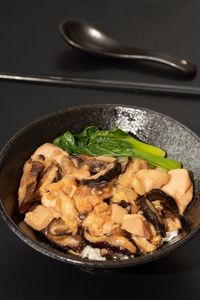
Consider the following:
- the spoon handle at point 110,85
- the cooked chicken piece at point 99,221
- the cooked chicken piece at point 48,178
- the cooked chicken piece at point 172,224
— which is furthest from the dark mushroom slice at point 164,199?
the spoon handle at point 110,85

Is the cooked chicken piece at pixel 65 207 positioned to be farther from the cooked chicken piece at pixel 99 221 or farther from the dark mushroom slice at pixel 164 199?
the dark mushroom slice at pixel 164 199

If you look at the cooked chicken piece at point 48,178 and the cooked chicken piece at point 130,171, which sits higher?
the cooked chicken piece at point 130,171

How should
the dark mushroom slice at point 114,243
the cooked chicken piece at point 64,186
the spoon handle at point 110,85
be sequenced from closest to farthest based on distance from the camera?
the dark mushroom slice at point 114,243 → the cooked chicken piece at point 64,186 → the spoon handle at point 110,85

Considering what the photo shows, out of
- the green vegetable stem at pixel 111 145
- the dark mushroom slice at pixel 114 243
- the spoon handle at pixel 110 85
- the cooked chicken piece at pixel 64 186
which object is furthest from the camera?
the spoon handle at pixel 110 85

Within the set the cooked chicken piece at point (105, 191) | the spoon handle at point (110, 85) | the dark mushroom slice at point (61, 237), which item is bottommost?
the dark mushroom slice at point (61, 237)

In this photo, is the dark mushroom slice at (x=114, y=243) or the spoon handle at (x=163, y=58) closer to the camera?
the dark mushroom slice at (x=114, y=243)

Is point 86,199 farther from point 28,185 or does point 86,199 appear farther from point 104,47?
point 104,47

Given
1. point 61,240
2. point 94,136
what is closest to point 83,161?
point 94,136

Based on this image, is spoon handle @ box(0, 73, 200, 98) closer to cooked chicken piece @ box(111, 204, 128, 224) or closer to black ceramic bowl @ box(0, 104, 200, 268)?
black ceramic bowl @ box(0, 104, 200, 268)
